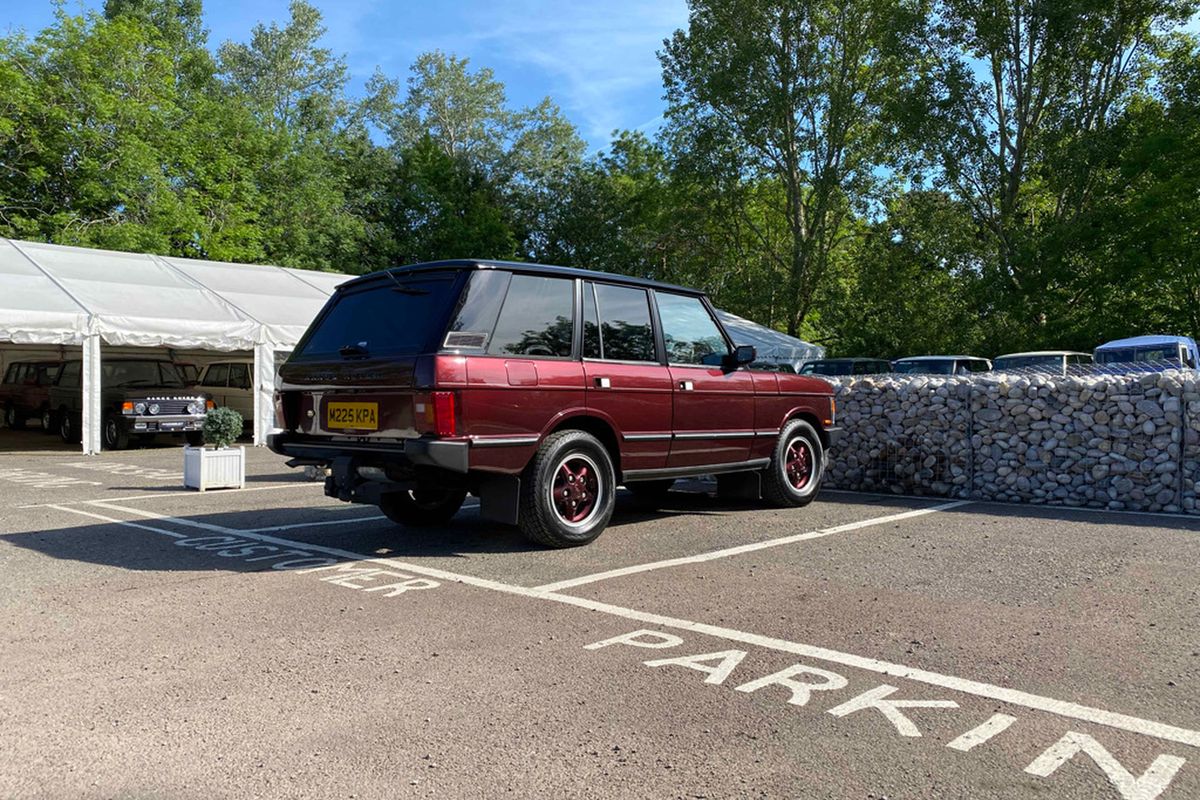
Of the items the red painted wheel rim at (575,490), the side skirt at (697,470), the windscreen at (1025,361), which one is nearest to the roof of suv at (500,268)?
the red painted wheel rim at (575,490)

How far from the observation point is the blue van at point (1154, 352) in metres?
17.0

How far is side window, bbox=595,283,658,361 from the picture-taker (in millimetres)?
6863

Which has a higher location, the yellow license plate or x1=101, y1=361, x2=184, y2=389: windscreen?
x1=101, y1=361, x2=184, y2=389: windscreen

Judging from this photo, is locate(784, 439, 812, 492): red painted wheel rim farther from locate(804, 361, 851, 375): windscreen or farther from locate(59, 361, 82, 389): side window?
locate(59, 361, 82, 389): side window

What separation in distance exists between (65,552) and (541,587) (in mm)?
3794

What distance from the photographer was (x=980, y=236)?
29.0m

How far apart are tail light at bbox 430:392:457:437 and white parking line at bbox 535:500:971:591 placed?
46.6 inches

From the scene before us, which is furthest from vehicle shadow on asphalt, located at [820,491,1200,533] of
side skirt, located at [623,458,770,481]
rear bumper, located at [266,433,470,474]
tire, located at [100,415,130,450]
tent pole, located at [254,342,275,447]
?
tire, located at [100,415,130,450]

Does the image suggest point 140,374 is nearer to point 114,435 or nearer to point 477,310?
point 114,435

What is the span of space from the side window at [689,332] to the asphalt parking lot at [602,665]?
1.58 meters

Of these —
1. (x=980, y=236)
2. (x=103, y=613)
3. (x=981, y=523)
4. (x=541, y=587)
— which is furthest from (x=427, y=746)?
(x=980, y=236)

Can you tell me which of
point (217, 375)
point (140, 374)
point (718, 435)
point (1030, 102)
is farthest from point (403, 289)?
point (1030, 102)

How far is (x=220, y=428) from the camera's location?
10812 millimetres

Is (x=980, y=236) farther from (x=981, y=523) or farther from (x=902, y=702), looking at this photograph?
(x=902, y=702)
